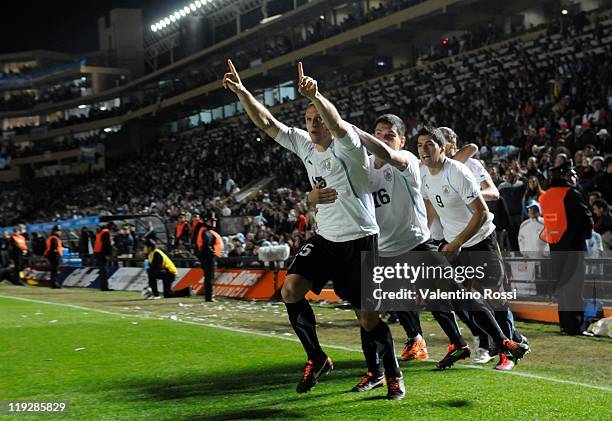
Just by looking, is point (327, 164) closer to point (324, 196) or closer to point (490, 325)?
point (324, 196)

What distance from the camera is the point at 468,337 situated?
9828 millimetres

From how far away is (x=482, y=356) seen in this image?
760cm

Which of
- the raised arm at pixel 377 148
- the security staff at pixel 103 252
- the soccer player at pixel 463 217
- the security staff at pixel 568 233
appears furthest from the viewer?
the security staff at pixel 103 252

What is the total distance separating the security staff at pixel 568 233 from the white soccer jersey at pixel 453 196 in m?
2.85

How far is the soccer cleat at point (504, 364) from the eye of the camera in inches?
280

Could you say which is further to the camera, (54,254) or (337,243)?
(54,254)

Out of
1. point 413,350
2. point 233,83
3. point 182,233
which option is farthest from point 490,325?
point 182,233

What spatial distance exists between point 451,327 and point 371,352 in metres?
1.32

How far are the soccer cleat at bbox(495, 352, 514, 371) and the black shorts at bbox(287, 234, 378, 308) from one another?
1896 mm

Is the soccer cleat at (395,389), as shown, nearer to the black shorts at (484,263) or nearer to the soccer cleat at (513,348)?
the soccer cleat at (513,348)

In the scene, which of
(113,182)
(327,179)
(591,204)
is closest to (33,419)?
(327,179)

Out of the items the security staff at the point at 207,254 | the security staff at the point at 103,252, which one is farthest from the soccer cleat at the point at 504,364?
the security staff at the point at 103,252

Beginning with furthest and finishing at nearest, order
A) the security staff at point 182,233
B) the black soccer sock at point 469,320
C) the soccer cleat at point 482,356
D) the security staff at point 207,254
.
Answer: the security staff at point 182,233 < the security staff at point 207,254 < the soccer cleat at point 482,356 < the black soccer sock at point 469,320

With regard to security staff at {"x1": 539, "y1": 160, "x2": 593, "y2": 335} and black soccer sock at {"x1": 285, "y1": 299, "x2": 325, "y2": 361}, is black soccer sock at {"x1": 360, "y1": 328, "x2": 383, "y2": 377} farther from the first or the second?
security staff at {"x1": 539, "y1": 160, "x2": 593, "y2": 335}
